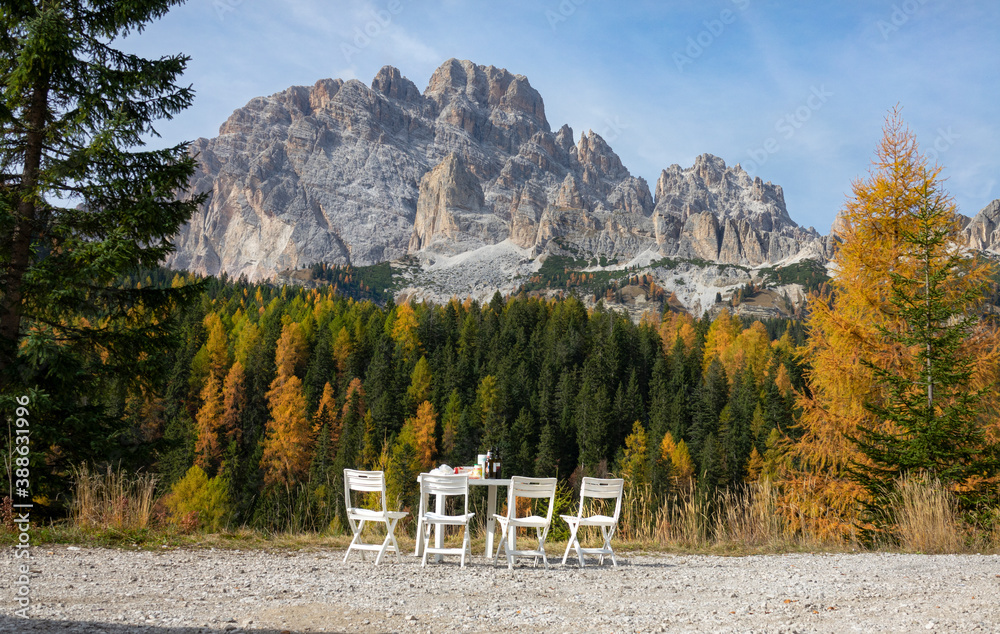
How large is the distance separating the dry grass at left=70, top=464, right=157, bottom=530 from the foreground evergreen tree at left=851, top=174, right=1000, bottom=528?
9.26 m

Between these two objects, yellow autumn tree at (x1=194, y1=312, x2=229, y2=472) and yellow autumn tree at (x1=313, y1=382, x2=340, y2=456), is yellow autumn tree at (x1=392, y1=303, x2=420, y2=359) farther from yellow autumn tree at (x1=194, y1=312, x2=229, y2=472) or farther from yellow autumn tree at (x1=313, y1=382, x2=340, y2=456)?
yellow autumn tree at (x1=194, y1=312, x2=229, y2=472)

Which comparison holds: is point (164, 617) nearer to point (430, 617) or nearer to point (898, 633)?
point (430, 617)

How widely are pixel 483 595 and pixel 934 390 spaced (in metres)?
8.24

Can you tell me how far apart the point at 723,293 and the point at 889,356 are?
17880 centimetres

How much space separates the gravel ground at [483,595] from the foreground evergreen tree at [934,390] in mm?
1959

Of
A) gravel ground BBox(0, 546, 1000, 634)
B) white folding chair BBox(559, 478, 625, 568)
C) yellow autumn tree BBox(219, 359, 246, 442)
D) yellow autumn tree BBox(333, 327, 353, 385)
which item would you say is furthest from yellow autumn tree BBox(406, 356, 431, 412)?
gravel ground BBox(0, 546, 1000, 634)

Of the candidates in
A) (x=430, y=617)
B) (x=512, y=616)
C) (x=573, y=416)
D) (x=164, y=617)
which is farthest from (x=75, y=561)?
(x=573, y=416)

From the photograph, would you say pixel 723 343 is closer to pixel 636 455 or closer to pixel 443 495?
pixel 636 455

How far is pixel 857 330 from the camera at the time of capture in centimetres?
1191

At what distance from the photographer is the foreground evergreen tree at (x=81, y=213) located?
770cm

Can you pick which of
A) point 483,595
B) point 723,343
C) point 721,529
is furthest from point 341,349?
point 483,595

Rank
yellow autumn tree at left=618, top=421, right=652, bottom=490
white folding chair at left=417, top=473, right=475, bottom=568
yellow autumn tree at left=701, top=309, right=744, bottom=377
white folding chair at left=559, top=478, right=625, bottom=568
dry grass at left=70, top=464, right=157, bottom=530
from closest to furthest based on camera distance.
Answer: white folding chair at left=417, top=473, right=475, bottom=568, dry grass at left=70, top=464, right=157, bottom=530, white folding chair at left=559, top=478, right=625, bottom=568, yellow autumn tree at left=618, top=421, right=652, bottom=490, yellow autumn tree at left=701, top=309, right=744, bottom=377

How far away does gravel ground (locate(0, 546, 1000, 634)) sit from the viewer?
13.2 feet

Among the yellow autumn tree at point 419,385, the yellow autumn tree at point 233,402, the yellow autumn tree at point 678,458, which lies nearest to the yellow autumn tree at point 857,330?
the yellow autumn tree at point 678,458
